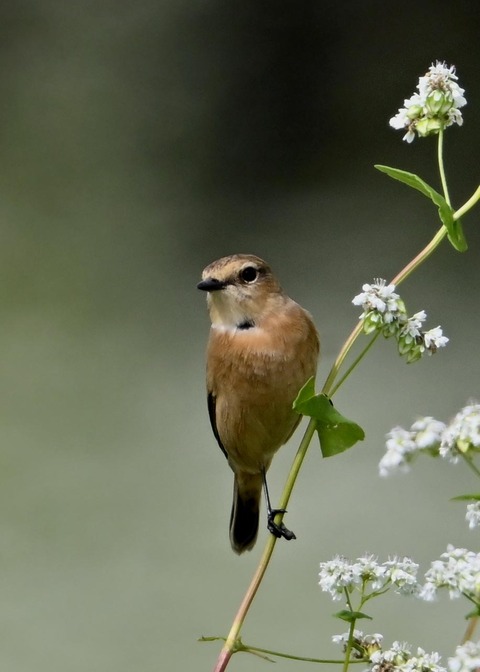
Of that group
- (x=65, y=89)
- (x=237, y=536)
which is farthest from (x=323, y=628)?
(x=65, y=89)

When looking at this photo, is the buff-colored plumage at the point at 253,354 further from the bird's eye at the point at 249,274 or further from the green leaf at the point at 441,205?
the green leaf at the point at 441,205

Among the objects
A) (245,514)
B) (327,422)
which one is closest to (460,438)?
(327,422)

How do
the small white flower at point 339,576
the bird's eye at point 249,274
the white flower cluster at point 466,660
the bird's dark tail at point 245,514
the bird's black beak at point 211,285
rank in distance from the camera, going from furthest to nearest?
the bird's dark tail at point 245,514 < the bird's eye at point 249,274 < the bird's black beak at point 211,285 < the small white flower at point 339,576 < the white flower cluster at point 466,660

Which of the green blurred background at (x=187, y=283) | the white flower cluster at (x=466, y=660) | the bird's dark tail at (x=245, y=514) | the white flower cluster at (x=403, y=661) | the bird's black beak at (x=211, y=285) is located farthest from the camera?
the green blurred background at (x=187, y=283)

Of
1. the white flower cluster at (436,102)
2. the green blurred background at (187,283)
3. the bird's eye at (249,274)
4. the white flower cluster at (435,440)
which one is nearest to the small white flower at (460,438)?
the white flower cluster at (435,440)

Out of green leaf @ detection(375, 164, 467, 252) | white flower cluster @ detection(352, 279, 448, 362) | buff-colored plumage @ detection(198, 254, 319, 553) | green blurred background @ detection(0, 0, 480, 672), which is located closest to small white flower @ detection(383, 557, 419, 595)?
white flower cluster @ detection(352, 279, 448, 362)

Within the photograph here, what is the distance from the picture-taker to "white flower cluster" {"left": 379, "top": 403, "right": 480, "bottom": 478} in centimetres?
77

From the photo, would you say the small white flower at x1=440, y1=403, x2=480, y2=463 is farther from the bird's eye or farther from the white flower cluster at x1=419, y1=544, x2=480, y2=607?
the bird's eye

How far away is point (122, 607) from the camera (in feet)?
12.5

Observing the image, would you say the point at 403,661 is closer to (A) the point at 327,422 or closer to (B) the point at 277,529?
(A) the point at 327,422

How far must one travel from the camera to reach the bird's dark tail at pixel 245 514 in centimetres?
250

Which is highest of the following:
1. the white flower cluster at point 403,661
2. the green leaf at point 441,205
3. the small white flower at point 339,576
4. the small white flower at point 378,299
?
the green leaf at point 441,205

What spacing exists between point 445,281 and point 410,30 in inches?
39.6

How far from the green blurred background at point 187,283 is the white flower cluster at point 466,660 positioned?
107 inches
